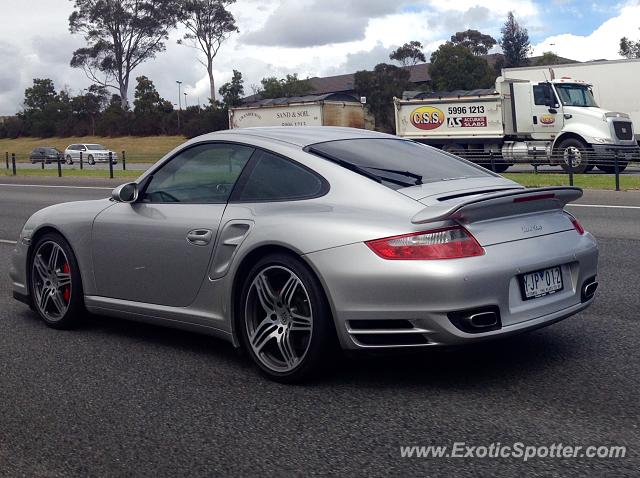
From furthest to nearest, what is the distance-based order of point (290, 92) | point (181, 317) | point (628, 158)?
1. point (290, 92)
2. point (628, 158)
3. point (181, 317)

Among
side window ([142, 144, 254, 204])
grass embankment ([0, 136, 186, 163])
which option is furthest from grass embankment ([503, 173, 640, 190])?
grass embankment ([0, 136, 186, 163])

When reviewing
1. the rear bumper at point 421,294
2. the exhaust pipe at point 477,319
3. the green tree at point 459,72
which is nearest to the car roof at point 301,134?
the rear bumper at point 421,294

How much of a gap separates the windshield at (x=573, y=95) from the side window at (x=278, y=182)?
2392 cm

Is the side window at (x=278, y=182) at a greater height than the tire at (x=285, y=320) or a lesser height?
greater

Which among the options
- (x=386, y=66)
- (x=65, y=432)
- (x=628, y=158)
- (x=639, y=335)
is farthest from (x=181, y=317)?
(x=386, y=66)

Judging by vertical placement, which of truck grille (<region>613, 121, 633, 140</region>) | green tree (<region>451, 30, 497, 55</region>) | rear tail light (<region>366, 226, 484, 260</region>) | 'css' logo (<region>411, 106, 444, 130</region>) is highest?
green tree (<region>451, 30, 497, 55</region>)

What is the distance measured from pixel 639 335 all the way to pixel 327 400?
2.34 metres

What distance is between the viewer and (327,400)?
460 cm

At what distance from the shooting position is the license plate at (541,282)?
15.3 ft

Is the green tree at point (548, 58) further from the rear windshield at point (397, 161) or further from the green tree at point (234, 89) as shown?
the rear windshield at point (397, 161)

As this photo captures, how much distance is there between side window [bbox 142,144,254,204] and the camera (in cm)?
550

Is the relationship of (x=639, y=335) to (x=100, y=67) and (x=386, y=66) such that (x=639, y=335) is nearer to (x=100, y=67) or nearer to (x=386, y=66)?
(x=386, y=66)

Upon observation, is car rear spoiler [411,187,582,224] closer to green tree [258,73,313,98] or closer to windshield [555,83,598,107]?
windshield [555,83,598,107]

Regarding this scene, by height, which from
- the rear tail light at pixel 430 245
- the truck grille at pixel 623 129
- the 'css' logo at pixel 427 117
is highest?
the 'css' logo at pixel 427 117
